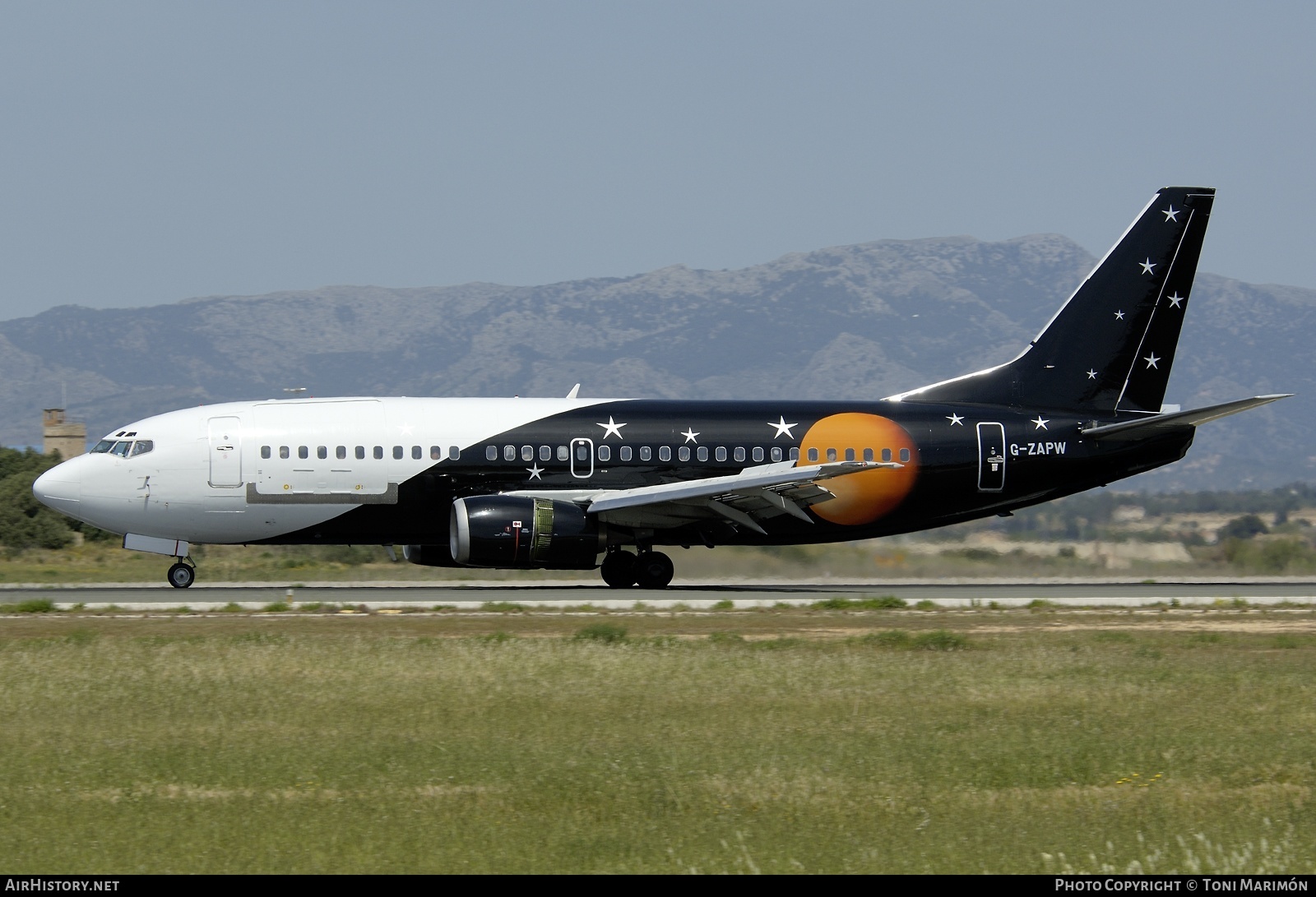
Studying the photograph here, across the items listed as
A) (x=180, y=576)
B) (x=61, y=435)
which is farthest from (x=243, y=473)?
(x=61, y=435)

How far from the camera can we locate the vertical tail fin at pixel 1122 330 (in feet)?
121

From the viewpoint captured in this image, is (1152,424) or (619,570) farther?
(1152,424)

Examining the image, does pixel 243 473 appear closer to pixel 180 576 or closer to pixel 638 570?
pixel 180 576

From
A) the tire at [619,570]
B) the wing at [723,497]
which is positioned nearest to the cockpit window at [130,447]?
the wing at [723,497]

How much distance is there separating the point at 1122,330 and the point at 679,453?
36.2 feet

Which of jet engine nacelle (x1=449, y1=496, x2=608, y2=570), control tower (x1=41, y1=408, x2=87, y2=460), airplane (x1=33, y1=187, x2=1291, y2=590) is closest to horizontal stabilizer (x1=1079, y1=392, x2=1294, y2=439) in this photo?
airplane (x1=33, y1=187, x2=1291, y2=590)

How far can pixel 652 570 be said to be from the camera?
3456cm

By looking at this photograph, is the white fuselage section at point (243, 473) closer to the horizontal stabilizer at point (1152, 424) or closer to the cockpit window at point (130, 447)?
the cockpit window at point (130, 447)

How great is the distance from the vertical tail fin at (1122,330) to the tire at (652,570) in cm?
706

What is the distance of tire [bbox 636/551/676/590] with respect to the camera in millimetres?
34562

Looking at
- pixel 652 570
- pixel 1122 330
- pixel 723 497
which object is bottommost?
pixel 652 570

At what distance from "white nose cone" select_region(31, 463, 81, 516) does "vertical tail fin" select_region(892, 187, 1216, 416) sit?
59.7 feet

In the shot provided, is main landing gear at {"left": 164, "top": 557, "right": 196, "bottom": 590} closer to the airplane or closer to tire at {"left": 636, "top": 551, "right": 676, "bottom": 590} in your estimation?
the airplane
